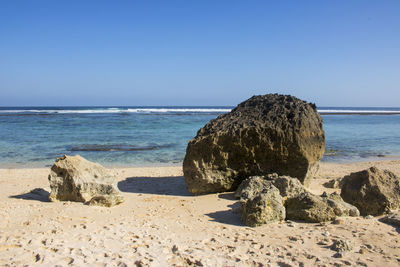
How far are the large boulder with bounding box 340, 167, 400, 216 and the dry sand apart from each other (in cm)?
75

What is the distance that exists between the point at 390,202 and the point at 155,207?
3650 millimetres

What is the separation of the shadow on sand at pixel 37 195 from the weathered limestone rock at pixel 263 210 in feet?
11.5

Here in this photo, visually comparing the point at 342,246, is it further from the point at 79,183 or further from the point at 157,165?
the point at 157,165

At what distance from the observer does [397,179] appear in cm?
523

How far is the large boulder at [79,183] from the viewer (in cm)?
542

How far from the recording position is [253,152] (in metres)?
6.09

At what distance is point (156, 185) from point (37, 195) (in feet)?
7.44

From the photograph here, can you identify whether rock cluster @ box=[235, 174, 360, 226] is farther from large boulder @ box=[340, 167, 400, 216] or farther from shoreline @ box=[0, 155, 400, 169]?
shoreline @ box=[0, 155, 400, 169]

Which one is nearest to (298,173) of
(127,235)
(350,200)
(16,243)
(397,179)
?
(350,200)

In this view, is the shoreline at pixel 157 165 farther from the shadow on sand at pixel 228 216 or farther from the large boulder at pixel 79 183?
the shadow on sand at pixel 228 216

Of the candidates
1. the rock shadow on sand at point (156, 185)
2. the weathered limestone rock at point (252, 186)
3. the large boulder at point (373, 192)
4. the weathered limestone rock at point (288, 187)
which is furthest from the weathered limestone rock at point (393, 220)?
the rock shadow on sand at point (156, 185)

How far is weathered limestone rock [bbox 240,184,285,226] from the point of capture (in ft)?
14.0

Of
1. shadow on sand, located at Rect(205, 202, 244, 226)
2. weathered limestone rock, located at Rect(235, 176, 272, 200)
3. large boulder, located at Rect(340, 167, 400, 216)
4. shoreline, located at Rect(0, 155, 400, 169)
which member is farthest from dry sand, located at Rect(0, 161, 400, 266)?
shoreline, located at Rect(0, 155, 400, 169)

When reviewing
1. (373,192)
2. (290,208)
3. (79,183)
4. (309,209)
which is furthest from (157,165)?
(373,192)
